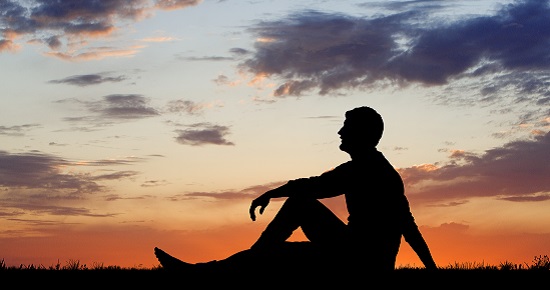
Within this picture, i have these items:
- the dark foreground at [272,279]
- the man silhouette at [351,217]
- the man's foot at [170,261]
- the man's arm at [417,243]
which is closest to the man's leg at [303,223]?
the man silhouette at [351,217]

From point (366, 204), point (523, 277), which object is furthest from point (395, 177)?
point (523, 277)

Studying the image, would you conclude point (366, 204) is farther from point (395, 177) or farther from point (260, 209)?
point (260, 209)

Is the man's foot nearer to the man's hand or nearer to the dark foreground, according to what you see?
the dark foreground

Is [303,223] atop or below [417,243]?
atop

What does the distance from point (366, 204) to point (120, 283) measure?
6.35 m

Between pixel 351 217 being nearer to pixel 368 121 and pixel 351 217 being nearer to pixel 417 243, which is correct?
pixel 417 243

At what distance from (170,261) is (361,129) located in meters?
3.14

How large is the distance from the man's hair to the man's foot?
9.58 feet

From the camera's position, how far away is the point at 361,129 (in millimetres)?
8805

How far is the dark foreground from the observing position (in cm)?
922

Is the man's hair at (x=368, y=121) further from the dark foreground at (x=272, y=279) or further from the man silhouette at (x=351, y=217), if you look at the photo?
the dark foreground at (x=272, y=279)

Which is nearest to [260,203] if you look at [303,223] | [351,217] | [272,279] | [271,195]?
[271,195]

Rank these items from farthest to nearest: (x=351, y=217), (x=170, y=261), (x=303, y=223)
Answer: (x=170, y=261) → (x=303, y=223) → (x=351, y=217)

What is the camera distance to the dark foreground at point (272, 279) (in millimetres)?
Result: 9218
